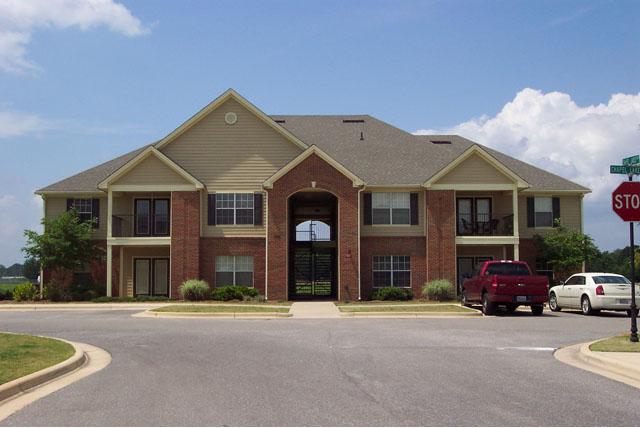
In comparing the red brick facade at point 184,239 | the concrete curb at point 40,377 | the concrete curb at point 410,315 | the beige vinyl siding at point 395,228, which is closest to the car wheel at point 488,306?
the concrete curb at point 410,315

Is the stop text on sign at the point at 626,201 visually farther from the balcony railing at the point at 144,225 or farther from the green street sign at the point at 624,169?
the balcony railing at the point at 144,225

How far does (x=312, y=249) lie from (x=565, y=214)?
13.1 meters

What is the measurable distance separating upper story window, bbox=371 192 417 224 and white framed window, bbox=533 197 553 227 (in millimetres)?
6991

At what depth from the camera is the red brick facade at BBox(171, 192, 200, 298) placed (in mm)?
32906

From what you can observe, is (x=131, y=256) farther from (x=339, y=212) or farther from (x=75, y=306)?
(x=339, y=212)

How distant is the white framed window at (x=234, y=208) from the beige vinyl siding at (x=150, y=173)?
255cm

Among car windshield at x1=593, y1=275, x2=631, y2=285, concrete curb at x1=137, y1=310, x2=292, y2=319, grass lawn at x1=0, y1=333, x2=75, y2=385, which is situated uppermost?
car windshield at x1=593, y1=275, x2=631, y2=285

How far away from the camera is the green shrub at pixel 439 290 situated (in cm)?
3225

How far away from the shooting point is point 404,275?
33.9m

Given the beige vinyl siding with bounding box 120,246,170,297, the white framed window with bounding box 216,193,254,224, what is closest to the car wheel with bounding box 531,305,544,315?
the white framed window with bounding box 216,193,254,224

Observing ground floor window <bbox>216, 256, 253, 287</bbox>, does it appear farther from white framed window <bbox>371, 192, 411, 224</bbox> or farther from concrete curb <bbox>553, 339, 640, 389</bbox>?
concrete curb <bbox>553, 339, 640, 389</bbox>

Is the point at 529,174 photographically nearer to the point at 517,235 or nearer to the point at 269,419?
the point at 517,235

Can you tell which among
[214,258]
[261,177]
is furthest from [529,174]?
[214,258]

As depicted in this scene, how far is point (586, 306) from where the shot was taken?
2492 cm
